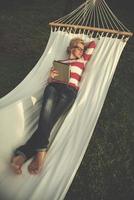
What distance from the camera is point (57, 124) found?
3.74 m

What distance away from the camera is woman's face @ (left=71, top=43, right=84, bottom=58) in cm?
433

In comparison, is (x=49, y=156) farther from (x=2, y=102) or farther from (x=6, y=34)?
(x=6, y=34)

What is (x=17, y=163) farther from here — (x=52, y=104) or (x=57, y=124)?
(x=52, y=104)

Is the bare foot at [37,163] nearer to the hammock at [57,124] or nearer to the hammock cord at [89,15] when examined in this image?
the hammock at [57,124]

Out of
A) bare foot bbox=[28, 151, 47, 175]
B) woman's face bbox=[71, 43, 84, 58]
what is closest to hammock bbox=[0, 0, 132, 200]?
bare foot bbox=[28, 151, 47, 175]

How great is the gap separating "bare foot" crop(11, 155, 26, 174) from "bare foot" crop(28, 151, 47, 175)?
0.08 meters

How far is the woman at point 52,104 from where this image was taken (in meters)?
3.25

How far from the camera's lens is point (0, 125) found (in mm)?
3527

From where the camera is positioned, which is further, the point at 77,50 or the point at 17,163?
the point at 77,50

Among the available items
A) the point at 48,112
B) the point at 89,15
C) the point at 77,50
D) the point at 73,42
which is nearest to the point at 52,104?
the point at 48,112

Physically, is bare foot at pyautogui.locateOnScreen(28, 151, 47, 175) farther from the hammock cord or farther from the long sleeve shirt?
the hammock cord

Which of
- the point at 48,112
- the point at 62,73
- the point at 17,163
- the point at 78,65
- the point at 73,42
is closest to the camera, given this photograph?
the point at 17,163

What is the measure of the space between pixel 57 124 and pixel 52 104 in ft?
0.65

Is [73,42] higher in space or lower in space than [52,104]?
higher
